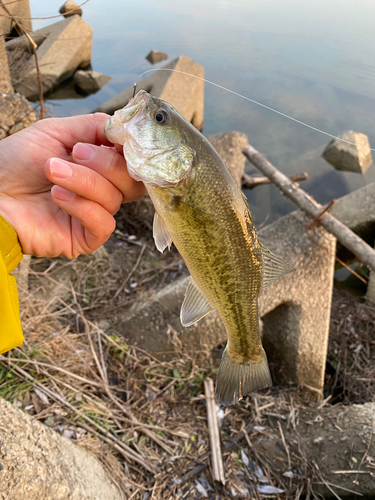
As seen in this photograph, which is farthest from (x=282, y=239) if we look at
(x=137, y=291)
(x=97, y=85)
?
(x=97, y=85)

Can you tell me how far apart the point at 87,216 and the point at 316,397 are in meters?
3.23

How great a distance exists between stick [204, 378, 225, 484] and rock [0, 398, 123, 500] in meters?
0.80

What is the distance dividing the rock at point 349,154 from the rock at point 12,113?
633 centimetres

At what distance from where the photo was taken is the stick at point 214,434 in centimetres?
247

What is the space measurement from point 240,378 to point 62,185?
3.94 ft

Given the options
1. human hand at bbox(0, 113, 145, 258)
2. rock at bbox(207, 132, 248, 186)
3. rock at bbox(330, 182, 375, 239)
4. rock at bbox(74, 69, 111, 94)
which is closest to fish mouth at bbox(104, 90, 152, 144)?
human hand at bbox(0, 113, 145, 258)

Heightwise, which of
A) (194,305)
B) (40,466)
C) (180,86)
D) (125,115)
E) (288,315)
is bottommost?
(288,315)

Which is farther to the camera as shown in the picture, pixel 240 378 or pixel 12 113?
pixel 12 113

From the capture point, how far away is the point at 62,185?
1332mm

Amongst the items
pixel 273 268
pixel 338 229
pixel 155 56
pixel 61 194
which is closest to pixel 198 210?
pixel 273 268

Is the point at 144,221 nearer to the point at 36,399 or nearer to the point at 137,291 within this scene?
the point at 137,291

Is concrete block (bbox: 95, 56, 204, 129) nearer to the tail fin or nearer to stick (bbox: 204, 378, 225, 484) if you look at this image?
stick (bbox: 204, 378, 225, 484)

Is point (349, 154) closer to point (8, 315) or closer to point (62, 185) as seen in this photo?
point (62, 185)

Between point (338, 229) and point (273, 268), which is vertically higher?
point (273, 268)
